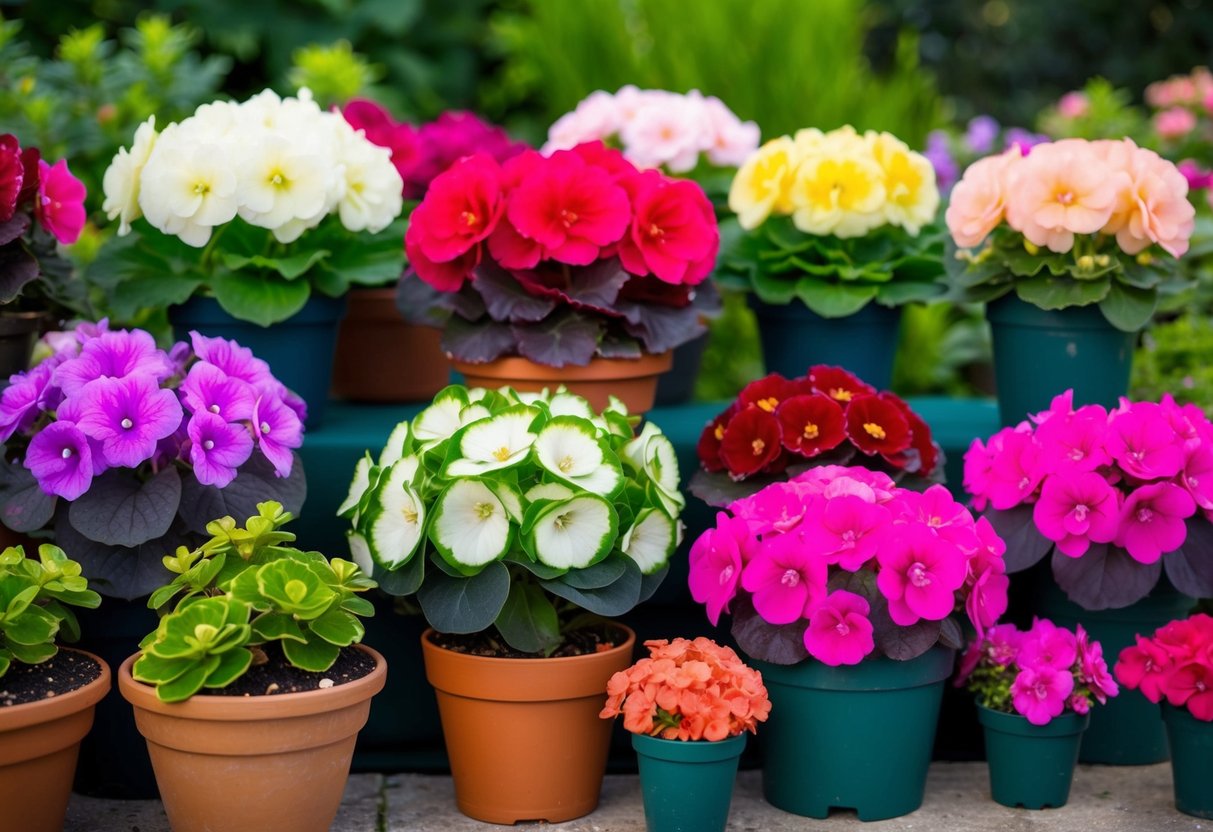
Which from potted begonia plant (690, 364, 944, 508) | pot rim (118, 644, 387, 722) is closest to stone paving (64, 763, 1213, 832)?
pot rim (118, 644, 387, 722)

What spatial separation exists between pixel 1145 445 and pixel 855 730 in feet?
2.11

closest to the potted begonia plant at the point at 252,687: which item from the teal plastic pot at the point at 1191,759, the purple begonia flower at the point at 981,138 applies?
the teal plastic pot at the point at 1191,759

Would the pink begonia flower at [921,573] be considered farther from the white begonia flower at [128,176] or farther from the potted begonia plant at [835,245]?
the white begonia flower at [128,176]

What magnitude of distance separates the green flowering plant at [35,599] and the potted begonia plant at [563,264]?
76 cm

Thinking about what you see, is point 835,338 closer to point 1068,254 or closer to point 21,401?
point 1068,254

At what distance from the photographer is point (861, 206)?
2.62 meters

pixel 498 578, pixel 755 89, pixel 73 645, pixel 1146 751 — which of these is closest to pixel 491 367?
pixel 498 578

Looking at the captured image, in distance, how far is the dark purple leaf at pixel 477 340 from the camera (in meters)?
2.43

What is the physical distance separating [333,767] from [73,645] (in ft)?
1.75

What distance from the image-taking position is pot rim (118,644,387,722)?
1.86 m

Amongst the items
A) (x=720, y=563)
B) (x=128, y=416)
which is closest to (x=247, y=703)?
(x=128, y=416)

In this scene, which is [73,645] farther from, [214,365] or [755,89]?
[755,89]

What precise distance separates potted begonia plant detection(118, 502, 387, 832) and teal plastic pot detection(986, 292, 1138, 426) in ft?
4.30

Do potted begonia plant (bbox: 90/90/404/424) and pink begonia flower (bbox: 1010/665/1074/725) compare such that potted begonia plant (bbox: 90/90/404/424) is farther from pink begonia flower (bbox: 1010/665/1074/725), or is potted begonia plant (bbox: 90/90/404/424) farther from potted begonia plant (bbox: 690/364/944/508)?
pink begonia flower (bbox: 1010/665/1074/725)
